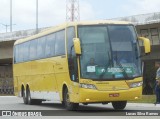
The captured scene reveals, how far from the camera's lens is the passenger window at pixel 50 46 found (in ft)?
72.8

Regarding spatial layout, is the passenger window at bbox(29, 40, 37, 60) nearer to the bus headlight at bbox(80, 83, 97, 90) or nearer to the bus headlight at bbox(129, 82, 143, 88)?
the bus headlight at bbox(80, 83, 97, 90)

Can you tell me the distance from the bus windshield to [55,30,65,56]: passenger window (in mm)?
1405

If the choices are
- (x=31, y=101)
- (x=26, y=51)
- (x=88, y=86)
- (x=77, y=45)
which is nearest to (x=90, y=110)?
(x=88, y=86)

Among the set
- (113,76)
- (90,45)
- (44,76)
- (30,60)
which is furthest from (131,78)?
(30,60)

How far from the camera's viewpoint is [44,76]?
24.0 m

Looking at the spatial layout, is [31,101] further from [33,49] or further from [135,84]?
[135,84]

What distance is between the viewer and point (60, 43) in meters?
21.0

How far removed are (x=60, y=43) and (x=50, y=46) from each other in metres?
1.59

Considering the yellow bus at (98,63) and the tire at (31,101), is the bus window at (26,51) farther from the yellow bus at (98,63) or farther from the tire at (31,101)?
the yellow bus at (98,63)

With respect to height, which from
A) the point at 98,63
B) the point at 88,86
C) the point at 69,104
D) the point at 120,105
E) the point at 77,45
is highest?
the point at 77,45

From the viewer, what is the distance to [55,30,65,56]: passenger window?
20.7 meters

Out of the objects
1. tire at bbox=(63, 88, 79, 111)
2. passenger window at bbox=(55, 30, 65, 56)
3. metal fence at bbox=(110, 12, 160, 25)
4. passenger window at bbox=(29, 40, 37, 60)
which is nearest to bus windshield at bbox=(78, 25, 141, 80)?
passenger window at bbox=(55, 30, 65, 56)

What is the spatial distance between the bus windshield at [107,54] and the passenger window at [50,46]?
2918 mm

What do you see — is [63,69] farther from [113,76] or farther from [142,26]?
[142,26]
